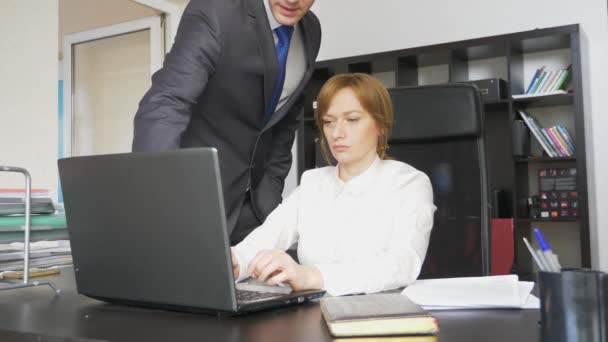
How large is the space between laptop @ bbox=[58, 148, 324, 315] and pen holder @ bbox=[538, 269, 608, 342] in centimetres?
38

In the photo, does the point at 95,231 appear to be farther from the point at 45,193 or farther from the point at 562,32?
the point at 562,32

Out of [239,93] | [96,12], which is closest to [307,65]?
[239,93]

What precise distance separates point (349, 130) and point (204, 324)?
0.81 meters

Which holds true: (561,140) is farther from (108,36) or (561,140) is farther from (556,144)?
(108,36)

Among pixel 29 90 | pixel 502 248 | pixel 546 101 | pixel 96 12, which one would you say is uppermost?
pixel 96 12

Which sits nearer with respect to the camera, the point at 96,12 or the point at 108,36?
the point at 108,36

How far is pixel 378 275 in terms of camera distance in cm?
112

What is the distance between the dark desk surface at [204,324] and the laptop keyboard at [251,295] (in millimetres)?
29

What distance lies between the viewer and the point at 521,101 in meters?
3.86

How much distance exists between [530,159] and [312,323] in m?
3.33

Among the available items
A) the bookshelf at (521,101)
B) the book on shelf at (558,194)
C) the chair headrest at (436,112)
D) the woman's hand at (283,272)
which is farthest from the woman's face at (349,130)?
the book on shelf at (558,194)

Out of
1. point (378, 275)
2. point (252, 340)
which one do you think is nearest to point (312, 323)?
point (252, 340)

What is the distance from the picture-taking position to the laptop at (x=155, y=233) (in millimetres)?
782

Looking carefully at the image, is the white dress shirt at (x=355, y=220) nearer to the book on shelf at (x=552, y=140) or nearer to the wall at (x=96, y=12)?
the book on shelf at (x=552, y=140)
